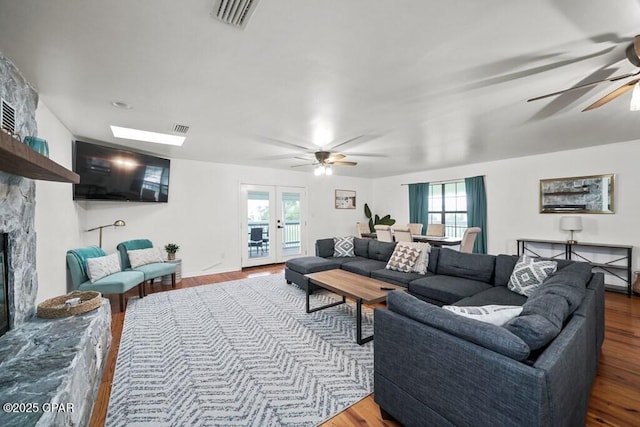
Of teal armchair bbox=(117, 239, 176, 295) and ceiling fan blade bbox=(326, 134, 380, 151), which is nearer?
ceiling fan blade bbox=(326, 134, 380, 151)

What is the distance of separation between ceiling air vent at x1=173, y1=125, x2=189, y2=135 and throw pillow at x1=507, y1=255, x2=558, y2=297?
4166mm

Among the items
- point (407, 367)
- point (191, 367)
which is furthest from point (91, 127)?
point (407, 367)

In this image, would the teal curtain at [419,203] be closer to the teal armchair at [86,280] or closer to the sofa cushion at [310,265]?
the sofa cushion at [310,265]

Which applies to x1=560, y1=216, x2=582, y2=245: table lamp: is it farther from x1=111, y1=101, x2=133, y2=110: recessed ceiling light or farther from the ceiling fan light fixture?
x1=111, y1=101, x2=133, y2=110: recessed ceiling light

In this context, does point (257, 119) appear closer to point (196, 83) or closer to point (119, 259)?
point (196, 83)

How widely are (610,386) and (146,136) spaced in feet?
18.2

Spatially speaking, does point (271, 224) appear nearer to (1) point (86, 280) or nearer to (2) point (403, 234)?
(2) point (403, 234)

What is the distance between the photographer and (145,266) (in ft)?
13.4

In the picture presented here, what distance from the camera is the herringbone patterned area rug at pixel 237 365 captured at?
1676 mm

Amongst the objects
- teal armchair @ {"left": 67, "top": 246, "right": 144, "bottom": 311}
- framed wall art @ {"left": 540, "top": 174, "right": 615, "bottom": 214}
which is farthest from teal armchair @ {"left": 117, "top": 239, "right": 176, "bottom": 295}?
framed wall art @ {"left": 540, "top": 174, "right": 615, "bottom": 214}

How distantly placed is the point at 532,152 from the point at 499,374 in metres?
5.14

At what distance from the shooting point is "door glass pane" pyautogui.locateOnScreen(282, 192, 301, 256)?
6.46 m

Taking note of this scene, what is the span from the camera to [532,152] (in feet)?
15.4

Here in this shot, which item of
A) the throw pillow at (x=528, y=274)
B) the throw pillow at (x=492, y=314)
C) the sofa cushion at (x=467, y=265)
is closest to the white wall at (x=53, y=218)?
the throw pillow at (x=492, y=314)
